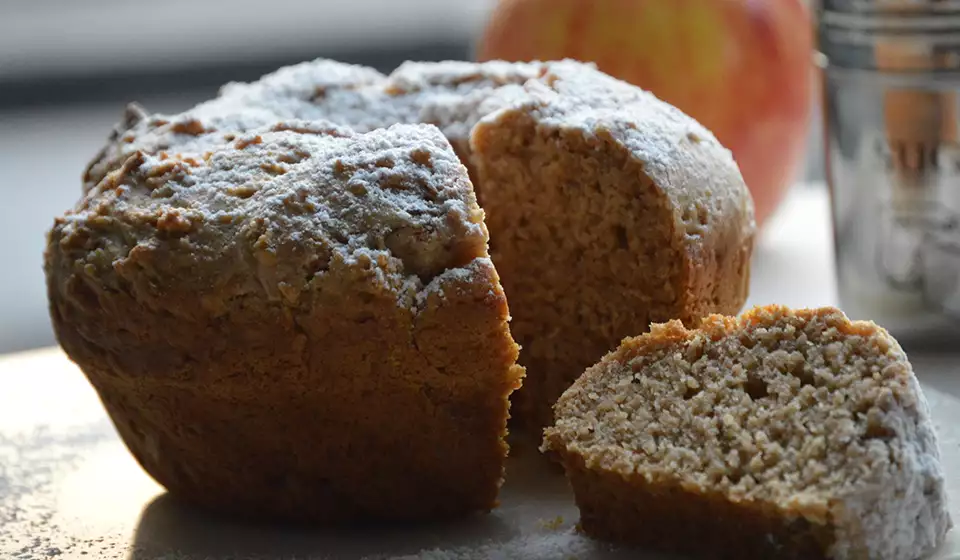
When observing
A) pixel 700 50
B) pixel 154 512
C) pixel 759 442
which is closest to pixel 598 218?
pixel 759 442

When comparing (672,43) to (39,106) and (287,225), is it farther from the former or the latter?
(39,106)

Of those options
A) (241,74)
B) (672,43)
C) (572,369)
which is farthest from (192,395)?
(241,74)

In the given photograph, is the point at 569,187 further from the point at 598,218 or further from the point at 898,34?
the point at 898,34

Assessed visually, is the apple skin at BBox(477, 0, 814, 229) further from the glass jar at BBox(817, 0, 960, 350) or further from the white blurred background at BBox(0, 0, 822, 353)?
the white blurred background at BBox(0, 0, 822, 353)

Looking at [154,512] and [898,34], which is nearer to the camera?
[154,512]

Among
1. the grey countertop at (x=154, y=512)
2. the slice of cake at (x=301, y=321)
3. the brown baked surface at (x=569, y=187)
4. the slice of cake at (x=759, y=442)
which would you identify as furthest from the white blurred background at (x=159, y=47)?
the slice of cake at (x=759, y=442)

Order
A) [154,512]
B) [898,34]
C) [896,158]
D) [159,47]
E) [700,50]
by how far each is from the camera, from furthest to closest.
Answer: [159,47] < [700,50] < [896,158] < [898,34] < [154,512]

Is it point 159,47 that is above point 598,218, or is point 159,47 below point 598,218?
below
